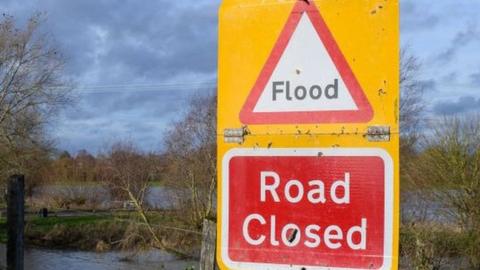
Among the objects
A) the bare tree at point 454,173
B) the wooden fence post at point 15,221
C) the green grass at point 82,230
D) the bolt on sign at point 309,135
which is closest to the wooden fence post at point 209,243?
the wooden fence post at point 15,221

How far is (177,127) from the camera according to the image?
31938 millimetres

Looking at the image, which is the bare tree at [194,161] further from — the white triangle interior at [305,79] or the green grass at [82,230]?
the white triangle interior at [305,79]

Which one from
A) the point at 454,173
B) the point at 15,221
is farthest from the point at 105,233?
the point at 15,221

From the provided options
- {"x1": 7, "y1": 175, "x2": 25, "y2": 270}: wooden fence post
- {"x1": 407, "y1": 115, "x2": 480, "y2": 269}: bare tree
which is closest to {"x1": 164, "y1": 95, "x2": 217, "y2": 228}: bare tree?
{"x1": 407, "y1": 115, "x2": 480, "y2": 269}: bare tree

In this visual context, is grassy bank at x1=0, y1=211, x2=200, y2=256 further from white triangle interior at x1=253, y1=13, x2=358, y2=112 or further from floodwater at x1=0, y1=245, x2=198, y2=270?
white triangle interior at x1=253, y1=13, x2=358, y2=112

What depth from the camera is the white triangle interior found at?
6.73ft

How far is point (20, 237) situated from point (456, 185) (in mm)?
16675

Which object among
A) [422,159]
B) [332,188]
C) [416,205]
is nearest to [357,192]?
[332,188]

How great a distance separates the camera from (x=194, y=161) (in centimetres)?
2944

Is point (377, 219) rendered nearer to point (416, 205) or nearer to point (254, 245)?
point (254, 245)

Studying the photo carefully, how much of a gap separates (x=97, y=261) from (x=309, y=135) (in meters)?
29.0

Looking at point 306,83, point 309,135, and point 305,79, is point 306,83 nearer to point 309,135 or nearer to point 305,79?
point 305,79

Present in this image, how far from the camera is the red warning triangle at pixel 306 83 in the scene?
2039 mm

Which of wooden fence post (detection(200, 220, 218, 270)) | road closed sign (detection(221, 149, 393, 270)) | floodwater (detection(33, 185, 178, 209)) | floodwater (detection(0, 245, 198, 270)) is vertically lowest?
floodwater (detection(0, 245, 198, 270))
